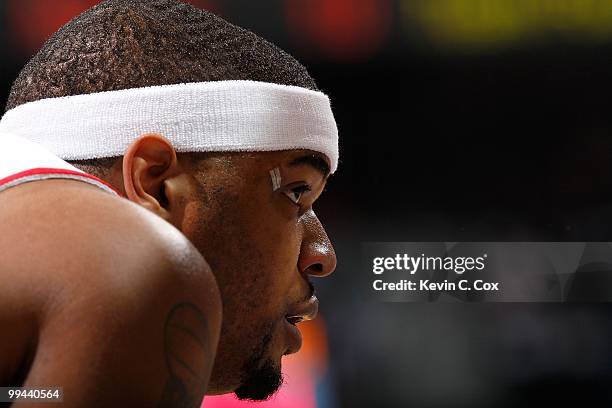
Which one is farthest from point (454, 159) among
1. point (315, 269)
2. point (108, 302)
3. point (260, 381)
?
point (108, 302)

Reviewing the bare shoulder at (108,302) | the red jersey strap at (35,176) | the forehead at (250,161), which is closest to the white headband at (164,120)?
the forehead at (250,161)

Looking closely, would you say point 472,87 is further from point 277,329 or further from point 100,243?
point 100,243

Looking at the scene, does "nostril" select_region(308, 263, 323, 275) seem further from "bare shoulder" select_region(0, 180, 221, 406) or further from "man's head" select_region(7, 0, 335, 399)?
"bare shoulder" select_region(0, 180, 221, 406)

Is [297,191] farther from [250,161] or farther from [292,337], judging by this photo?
[292,337]

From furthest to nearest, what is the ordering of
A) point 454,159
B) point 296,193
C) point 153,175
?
point 454,159 → point 296,193 → point 153,175

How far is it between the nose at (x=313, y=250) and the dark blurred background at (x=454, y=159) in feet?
5.12

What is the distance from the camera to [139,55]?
1.38m

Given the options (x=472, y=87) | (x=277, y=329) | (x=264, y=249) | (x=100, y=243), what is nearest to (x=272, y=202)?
(x=264, y=249)

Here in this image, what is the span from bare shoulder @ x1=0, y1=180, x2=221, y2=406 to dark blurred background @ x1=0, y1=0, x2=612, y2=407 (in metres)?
2.30

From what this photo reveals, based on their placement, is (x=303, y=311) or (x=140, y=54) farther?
(x=303, y=311)

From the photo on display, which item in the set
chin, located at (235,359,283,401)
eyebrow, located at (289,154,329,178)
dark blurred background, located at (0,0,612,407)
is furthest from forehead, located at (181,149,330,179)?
dark blurred background, located at (0,0,612,407)

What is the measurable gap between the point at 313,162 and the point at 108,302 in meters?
0.81

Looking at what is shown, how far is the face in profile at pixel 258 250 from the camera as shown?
4.35 feet

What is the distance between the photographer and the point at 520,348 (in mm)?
3072
